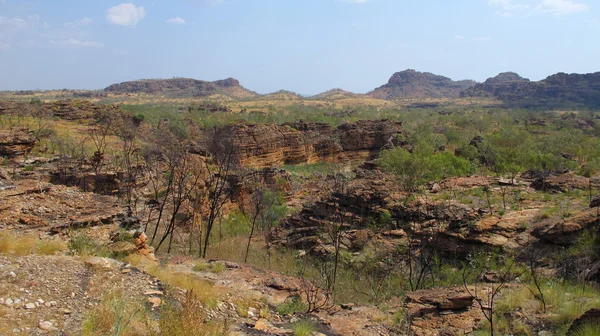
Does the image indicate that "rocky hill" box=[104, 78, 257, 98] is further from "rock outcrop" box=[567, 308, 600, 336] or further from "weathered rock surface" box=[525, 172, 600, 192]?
"rock outcrop" box=[567, 308, 600, 336]

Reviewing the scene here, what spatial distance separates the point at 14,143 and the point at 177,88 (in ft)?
402

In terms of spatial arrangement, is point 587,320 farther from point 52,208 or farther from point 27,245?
point 52,208

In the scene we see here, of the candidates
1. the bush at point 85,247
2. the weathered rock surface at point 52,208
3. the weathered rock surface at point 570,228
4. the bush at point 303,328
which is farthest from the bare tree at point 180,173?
the weathered rock surface at point 570,228

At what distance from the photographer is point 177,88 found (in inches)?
5310

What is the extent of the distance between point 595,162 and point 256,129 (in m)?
25.4

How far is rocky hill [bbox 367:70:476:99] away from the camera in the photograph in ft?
563

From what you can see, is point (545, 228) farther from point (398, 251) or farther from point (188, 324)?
point (188, 324)

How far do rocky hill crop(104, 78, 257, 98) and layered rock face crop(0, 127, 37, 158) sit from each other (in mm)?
103767

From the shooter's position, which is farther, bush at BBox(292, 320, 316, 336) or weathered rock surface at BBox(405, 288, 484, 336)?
weathered rock surface at BBox(405, 288, 484, 336)

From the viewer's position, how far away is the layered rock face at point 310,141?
35000 millimetres

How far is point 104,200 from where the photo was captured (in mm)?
10336

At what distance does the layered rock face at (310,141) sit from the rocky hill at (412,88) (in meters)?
129

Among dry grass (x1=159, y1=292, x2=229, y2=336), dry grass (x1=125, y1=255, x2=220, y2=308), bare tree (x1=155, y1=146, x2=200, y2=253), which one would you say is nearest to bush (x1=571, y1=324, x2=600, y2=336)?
dry grass (x1=159, y1=292, x2=229, y2=336)

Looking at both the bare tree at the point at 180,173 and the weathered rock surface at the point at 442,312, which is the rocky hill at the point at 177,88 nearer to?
the bare tree at the point at 180,173
